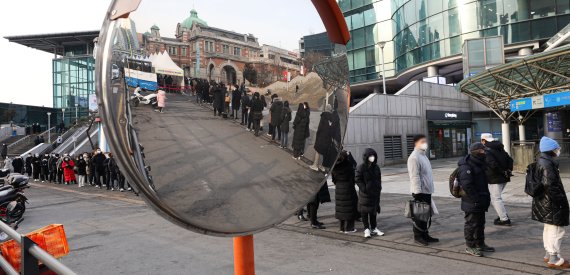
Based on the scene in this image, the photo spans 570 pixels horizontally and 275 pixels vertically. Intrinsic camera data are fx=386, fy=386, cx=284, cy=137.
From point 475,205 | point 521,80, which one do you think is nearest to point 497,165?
point 475,205

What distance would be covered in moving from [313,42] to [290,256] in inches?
199

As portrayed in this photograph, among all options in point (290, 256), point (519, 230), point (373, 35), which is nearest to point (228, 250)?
point (290, 256)

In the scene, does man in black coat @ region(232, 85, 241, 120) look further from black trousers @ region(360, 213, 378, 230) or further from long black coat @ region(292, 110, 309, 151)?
black trousers @ region(360, 213, 378, 230)

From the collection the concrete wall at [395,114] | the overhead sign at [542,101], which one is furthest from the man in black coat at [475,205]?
the concrete wall at [395,114]

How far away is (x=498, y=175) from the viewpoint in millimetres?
7508

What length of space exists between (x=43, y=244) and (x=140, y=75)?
10.4ft

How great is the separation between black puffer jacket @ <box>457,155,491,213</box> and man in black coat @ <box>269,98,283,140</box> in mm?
5449

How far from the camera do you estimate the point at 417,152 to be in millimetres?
6812

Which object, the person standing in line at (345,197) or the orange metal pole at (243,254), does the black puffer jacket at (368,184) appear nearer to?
the person standing in line at (345,197)

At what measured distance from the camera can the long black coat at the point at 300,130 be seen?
135 cm

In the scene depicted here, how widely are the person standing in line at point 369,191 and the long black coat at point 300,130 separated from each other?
6.20 m

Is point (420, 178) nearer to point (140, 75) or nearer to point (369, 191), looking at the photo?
point (369, 191)

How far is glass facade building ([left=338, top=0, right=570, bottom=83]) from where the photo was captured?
26109 mm

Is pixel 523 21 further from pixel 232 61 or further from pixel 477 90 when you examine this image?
pixel 232 61
